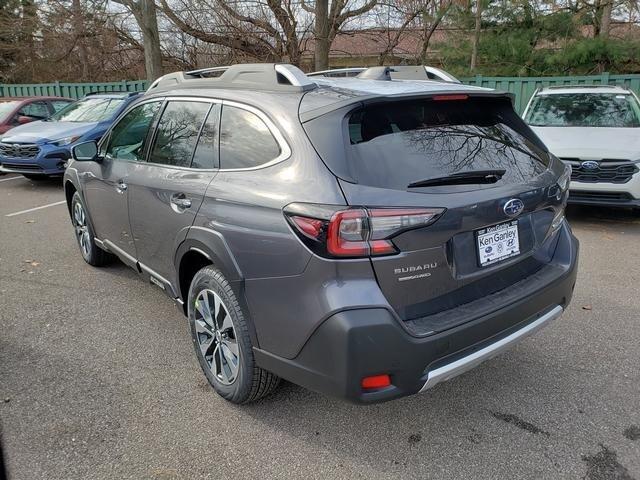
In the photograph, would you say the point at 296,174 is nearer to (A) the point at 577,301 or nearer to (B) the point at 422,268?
(B) the point at 422,268

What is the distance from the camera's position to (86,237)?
16.6 feet

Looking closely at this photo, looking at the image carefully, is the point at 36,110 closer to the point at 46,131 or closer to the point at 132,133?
the point at 46,131

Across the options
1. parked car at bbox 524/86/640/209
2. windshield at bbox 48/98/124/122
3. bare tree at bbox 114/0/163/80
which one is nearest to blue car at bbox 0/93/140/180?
windshield at bbox 48/98/124/122

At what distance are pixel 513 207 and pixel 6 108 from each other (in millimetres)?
12189

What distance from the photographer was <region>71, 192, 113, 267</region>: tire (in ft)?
15.9

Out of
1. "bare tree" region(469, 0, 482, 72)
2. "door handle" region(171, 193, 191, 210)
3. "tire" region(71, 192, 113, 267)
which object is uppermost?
"bare tree" region(469, 0, 482, 72)

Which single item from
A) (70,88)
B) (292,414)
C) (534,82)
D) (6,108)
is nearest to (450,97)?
(292,414)

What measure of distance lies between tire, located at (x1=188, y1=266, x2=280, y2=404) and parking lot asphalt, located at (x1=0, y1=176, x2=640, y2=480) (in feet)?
0.51

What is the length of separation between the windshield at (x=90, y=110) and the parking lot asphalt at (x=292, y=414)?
6.83m

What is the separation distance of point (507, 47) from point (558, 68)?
50.3 inches

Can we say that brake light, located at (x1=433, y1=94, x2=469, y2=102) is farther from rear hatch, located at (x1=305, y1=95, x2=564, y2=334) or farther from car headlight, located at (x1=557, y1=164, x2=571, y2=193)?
car headlight, located at (x1=557, y1=164, x2=571, y2=193)

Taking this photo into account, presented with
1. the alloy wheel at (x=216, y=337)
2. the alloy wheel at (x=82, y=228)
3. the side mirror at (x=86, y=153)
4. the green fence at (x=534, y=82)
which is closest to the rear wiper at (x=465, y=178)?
the alloy wheel at (x=216, y=337)

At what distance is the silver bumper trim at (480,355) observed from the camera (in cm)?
225

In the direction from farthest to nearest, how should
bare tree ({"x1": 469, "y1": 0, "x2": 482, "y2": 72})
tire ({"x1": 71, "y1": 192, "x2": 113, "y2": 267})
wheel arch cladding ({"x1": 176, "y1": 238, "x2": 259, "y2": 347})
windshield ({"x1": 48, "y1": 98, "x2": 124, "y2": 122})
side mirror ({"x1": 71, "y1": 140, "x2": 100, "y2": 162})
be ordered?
bare tree ({"x1": 469, "y1": 0, "x2": 482, "y2": 72}) < windshield ({"x1": 48, "y1": 98, "x2": 124, "y2": 122}) < tire ({"x1": 71, "y1": 192, "x2": 113, "y2": 267}) < side mirror ({"x1": 71, "y1": 140, "x2": 100, "y2": 162}) < wheel arch cladding ({"x1": 176, "y1": 238, "x2": 259, "y2": 347})
